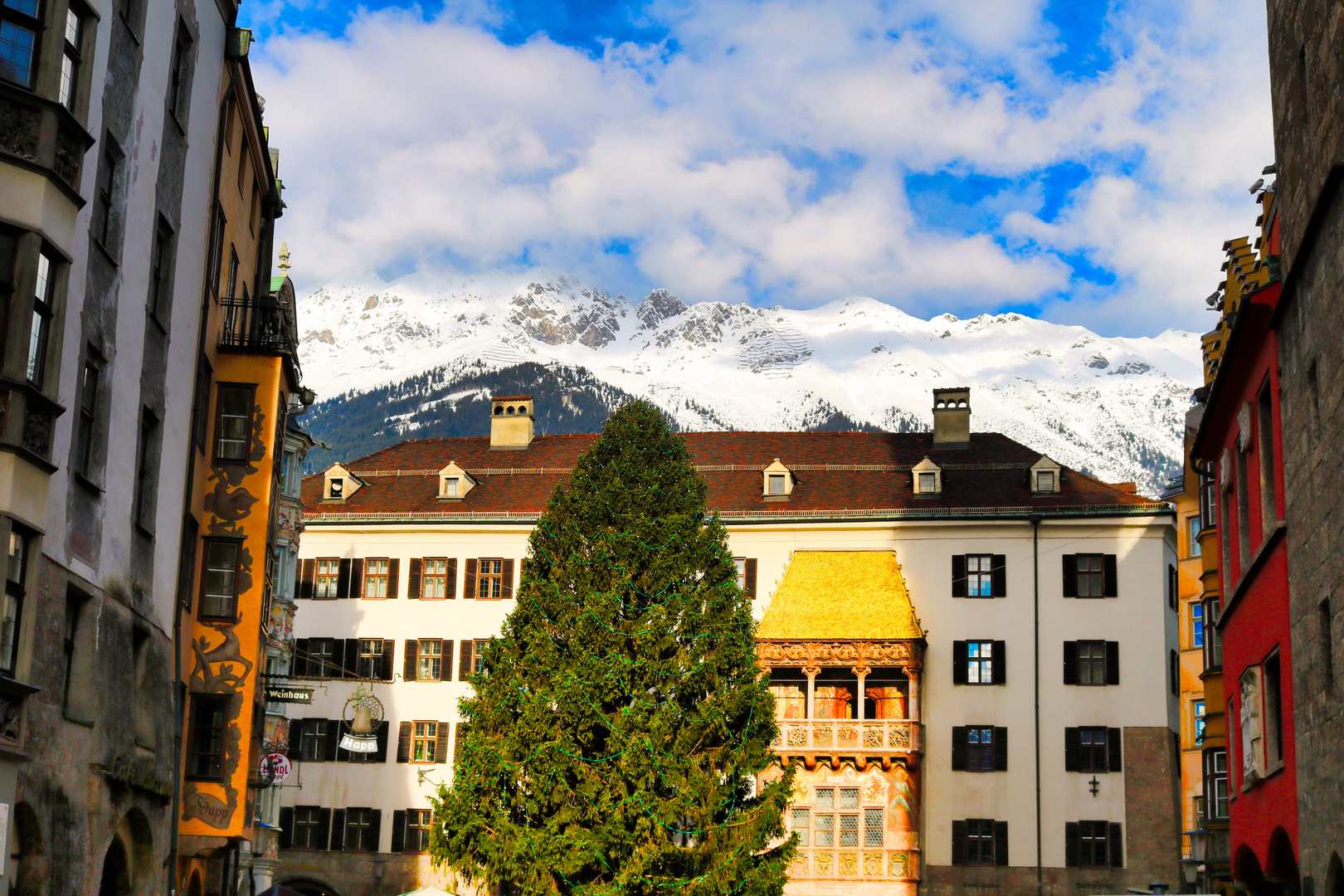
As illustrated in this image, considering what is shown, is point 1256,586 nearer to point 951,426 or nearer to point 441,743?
point 441,743

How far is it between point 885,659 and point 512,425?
69.9 ft

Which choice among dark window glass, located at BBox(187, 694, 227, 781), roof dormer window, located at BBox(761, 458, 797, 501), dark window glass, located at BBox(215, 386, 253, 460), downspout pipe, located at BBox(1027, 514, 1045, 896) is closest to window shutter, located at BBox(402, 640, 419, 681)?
roof dormer window, located at BBox(761, 458, 797, 501)

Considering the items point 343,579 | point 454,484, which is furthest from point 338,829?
point 454,484

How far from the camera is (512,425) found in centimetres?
6788

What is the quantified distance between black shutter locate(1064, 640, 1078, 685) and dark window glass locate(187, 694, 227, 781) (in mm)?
34473

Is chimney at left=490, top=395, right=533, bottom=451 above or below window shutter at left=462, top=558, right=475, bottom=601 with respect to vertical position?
above

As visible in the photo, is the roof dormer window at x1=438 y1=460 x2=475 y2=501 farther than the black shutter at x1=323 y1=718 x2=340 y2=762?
Yes

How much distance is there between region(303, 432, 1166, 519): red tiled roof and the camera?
59031 millimetres

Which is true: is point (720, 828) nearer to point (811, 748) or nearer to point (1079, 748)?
point (811, 748)

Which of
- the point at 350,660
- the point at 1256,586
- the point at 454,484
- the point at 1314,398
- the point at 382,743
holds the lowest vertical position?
the point at 382,743

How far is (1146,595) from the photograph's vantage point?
55.9m

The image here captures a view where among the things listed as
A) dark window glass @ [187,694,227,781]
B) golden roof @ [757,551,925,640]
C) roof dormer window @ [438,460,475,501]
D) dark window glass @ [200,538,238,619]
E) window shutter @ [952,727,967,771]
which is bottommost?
dark window glass @ [187,694,227,781]

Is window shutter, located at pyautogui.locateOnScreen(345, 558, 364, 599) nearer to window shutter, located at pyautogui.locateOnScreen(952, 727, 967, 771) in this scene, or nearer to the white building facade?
the white building facade

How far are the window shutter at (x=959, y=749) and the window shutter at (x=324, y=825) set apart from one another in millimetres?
23042
